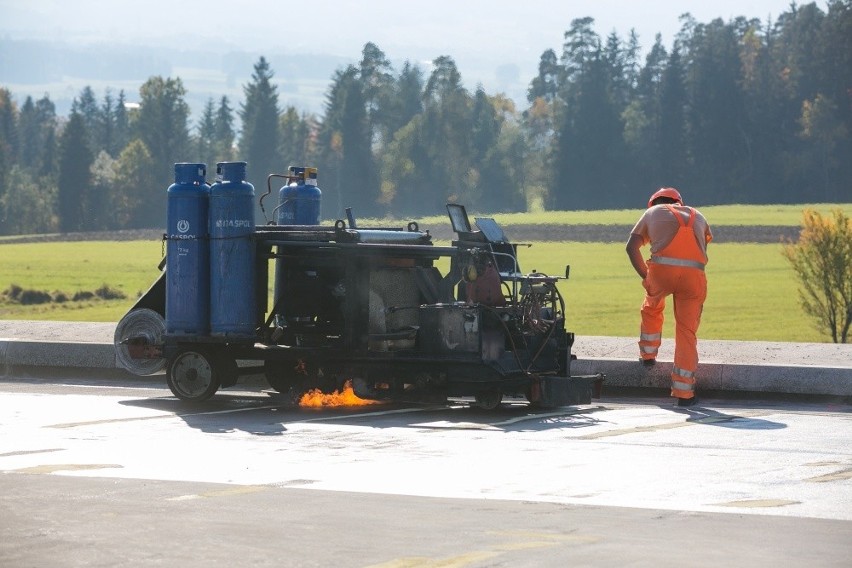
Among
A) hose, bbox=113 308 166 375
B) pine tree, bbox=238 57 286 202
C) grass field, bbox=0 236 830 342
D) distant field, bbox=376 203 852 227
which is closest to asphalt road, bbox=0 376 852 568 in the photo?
hose, bbox=113 308 166 375

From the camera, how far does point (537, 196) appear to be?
13850cm

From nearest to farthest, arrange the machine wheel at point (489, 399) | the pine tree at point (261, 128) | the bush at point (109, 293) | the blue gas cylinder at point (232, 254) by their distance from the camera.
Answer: the machine wheel at point (489, 399) → the blue gas cylinder at point (232, 254) → the bush at point (109, 293) → the pine tree at point (261, 128)

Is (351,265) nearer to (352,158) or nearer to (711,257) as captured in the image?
(711,257)

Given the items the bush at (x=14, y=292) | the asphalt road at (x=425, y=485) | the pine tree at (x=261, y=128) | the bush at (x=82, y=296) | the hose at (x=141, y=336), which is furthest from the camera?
the pine tree at (x=261, y=128)

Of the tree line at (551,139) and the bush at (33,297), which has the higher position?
the tree line at (551,139)

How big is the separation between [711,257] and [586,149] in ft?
189

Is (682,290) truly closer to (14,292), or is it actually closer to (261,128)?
(14,292)

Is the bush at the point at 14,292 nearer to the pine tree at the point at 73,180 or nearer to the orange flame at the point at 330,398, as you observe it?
the orange flame at the point at 330,398

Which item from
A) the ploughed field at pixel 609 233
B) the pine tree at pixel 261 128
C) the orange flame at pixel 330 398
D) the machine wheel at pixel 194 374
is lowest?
the orange flame at pixel 330 398

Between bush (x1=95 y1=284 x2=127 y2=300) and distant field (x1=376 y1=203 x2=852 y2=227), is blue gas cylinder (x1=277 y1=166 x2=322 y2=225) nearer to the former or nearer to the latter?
bush (x1=95 y1=284 x2=127 y2=300)

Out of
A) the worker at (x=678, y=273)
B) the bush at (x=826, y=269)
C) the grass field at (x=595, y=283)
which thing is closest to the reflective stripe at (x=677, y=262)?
the worker at (x=678, y=273)

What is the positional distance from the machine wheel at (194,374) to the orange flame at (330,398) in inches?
29.8

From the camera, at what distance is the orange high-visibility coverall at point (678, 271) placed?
14.4 m

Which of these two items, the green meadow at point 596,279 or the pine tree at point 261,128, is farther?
the pine tree at point 261,128
